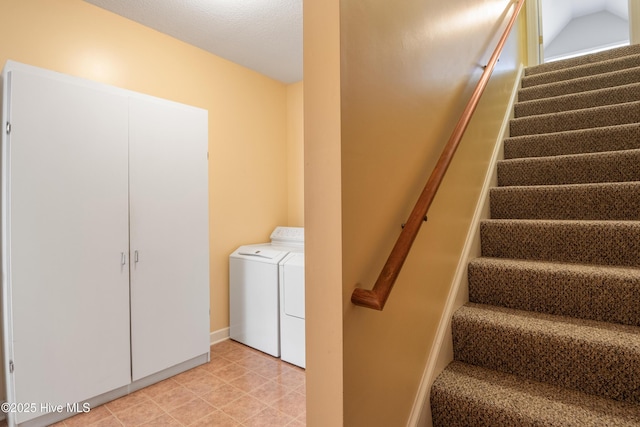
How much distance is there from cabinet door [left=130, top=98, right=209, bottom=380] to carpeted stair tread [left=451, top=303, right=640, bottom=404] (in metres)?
2.08

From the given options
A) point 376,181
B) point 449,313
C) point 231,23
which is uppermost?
point 231,23

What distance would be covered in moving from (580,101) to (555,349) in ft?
7.08

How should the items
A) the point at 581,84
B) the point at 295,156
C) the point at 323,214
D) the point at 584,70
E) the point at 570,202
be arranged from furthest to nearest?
the point at 295,156 → the point at 584,70 → the point at 581,84 → the point at 570,202 → the point at 323,214

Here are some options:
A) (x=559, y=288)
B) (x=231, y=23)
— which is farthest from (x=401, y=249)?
(x=231, y=23)

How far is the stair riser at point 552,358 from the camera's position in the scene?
3.68 ft

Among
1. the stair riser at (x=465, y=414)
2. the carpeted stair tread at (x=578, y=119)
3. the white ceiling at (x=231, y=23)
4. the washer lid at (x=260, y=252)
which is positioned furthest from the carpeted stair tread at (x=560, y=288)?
the white ceiling at (x=231, y=23)

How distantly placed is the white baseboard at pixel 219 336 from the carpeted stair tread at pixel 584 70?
3.84m

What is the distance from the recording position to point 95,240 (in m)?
2.15

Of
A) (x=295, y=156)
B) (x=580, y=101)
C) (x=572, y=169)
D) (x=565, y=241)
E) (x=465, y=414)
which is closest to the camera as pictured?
(x=465, y=414)

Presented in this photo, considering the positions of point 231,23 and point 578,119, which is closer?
point 578,119

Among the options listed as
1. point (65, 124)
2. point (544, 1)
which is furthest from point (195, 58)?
point (544, 1)

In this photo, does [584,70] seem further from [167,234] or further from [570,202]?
[167,234]

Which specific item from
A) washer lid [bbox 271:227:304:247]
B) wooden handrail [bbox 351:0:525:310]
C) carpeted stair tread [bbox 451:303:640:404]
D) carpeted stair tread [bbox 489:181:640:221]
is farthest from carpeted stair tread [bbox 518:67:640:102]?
washer lid [bbox 271:227:304:247]

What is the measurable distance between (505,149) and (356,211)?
2.00 m
